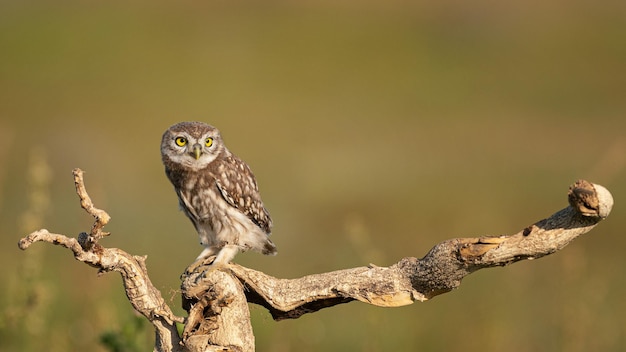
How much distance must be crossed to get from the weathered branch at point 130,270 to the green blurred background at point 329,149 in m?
0.25

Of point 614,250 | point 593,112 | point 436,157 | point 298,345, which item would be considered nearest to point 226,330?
point 298,345

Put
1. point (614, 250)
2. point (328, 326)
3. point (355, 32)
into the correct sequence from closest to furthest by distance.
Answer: point (328, 326) < point (614, 250) < point (355, 32)

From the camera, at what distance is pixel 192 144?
14.8 ft

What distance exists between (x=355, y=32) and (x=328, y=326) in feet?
94.3

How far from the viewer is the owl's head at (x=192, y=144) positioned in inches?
178

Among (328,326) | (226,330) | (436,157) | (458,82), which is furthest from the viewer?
(458,82)

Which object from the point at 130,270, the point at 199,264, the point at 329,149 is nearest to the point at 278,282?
the point at 130,270

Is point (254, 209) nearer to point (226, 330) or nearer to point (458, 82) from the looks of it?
point (226, 330)

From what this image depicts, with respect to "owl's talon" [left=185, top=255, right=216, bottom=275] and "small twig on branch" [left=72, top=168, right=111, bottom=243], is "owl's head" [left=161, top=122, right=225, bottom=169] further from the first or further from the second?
"small twig on branch" [left=72, top=168, right=111, bottom=243]

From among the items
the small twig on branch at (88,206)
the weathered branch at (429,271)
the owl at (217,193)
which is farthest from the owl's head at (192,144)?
the small twig on branch at (88,206)

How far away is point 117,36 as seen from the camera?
31.5 m

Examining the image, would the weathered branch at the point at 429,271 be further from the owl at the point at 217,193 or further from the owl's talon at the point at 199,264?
the owl at the point at 217,193

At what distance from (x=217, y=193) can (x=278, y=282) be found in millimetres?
1186

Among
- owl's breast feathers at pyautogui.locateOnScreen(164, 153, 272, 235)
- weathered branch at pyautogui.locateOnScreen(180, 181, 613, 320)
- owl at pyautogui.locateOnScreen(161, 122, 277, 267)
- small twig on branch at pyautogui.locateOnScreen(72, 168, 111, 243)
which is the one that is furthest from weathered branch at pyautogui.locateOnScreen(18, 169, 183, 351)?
owl's breast feathers at pyautogui.locateOnScreen(164, 153, 272, 235)
